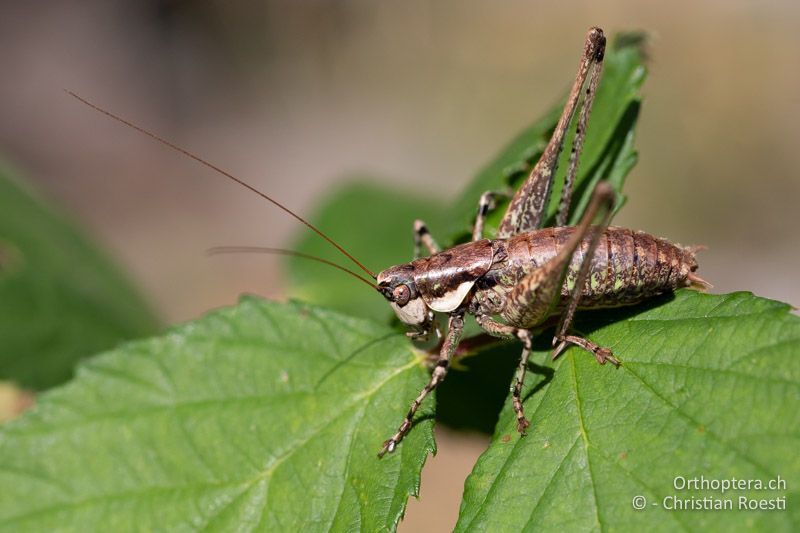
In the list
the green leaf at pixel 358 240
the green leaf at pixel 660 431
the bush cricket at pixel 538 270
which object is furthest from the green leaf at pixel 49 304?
the green leaf at pixel 660 431

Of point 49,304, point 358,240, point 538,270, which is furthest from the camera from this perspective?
point 358,240

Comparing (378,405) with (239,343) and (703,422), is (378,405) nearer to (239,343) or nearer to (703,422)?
(239,343)

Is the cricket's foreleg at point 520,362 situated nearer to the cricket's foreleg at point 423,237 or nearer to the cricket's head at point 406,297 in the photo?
the cricket's head at point 406,297

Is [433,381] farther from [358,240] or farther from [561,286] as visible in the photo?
[358,240]

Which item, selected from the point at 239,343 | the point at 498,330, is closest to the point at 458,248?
the point at 498,330

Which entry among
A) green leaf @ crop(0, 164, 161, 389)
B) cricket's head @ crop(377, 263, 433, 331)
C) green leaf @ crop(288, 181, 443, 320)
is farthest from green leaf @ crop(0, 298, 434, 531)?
green leaf @ crop(288, 181, 443, 320)

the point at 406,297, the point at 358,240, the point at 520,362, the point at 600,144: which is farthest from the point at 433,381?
the point at 358,240
